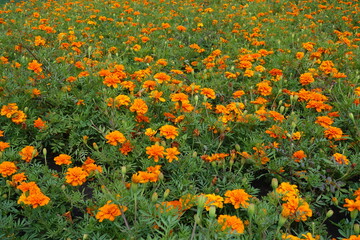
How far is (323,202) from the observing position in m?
1.91

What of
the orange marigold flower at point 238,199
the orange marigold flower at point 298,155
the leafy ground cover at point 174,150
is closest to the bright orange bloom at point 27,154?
the leafy ground cover at point 174,150

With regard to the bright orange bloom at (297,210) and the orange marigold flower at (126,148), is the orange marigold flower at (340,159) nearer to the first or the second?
the bright orange bloom at (297,210)

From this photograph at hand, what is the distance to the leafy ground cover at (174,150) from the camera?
1633 millimetres

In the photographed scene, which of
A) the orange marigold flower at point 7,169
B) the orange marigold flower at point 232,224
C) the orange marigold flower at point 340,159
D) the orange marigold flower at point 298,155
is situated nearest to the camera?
the orange marigold flower at point 232,224

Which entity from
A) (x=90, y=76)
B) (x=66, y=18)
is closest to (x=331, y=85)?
(x=90, y=76)

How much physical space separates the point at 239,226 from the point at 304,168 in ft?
2.62

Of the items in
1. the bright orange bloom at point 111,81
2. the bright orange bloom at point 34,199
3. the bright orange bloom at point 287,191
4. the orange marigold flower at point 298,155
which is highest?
the bright orange bloom at point 111,81

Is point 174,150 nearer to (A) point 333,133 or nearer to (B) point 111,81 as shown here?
(B) point 111,81

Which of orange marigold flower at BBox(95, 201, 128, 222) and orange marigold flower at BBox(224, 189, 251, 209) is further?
orange marigold flower at BBox(224, 189, 251, 209)

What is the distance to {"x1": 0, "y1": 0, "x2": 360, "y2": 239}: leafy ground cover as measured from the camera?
1.63 meters

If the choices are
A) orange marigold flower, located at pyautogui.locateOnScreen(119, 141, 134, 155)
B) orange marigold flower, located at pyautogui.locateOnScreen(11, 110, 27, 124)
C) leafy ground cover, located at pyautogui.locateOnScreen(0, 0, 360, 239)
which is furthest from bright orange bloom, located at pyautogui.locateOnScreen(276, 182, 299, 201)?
orange marigold flower, located at pyautogui.locateOnScreen(11, 110, 27, 124)

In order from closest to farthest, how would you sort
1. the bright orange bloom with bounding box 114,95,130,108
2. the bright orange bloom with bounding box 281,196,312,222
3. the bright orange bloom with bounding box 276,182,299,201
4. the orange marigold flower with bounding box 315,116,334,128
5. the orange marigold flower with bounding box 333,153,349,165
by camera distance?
the bright orange bloom with bounding box 281,196,312,222 → the bright orange bloom with bounding box 276,182,299,201 → the orange marigold flower with bounding box 333,153,349,165 → the orange marigold flower with bounding box 315,116,334,128 → the bright orange bloom with bounding box 114,95,130,108

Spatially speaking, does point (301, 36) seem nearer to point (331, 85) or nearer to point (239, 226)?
point (331, 85)

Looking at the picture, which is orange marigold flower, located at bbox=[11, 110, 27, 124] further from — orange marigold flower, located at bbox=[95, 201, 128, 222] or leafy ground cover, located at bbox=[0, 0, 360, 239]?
orange marigold flower, located at bbox=[95, 201, 128, 222]
